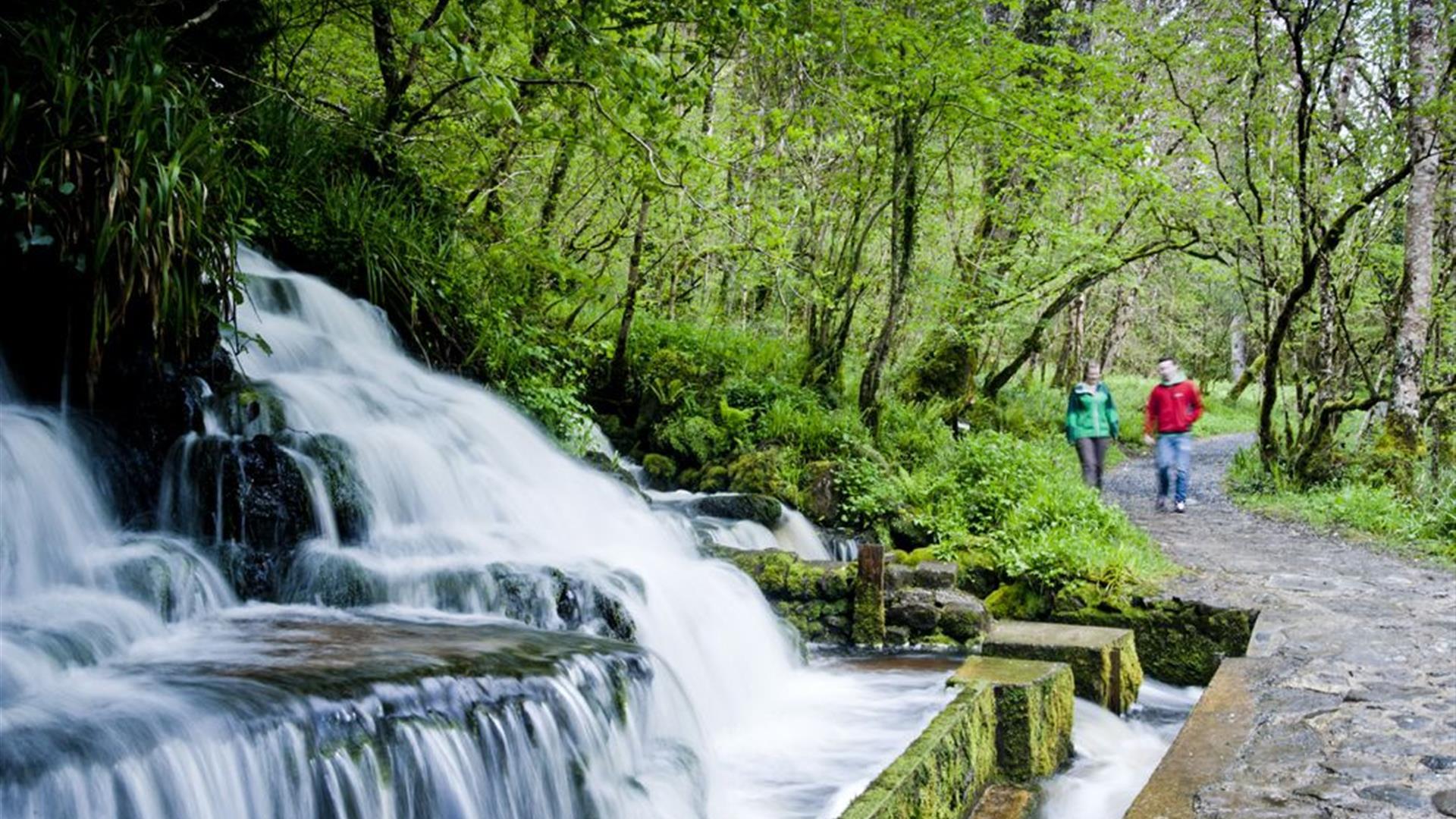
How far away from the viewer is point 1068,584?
8.15 metres

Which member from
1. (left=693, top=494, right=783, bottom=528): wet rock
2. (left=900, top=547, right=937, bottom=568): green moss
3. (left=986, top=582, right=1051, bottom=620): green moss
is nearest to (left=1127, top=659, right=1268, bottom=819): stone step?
(left=986, top=582, right=1051, bottom=620): green moss

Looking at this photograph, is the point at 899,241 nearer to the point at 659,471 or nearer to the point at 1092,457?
the point at 1092,457

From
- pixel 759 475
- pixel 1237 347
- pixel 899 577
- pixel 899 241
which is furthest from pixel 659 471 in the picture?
pixel 1237 347

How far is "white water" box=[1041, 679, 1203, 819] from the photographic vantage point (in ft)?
17.7

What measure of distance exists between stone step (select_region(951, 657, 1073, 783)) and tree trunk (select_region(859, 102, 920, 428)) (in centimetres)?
736

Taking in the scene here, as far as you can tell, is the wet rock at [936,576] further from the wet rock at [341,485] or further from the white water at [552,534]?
the wet rock at [341,485]

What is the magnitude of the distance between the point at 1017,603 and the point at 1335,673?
3.30 meters

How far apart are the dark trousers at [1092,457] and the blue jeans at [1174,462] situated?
0.74 m

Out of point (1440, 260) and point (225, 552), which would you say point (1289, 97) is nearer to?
point (1440, 260)

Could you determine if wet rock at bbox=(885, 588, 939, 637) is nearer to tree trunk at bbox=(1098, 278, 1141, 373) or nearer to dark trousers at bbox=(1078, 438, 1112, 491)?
dark trousers at bbox=(1078, 438, 1112, 491)

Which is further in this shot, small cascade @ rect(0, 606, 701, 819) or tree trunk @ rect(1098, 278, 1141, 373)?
tree trunk @ rect(1098, 278, 1141, 373)

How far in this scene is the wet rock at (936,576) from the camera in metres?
8.41

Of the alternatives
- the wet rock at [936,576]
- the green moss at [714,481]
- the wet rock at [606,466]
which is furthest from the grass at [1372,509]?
the wet rock at [606,466]

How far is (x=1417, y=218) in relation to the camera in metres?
11.3
